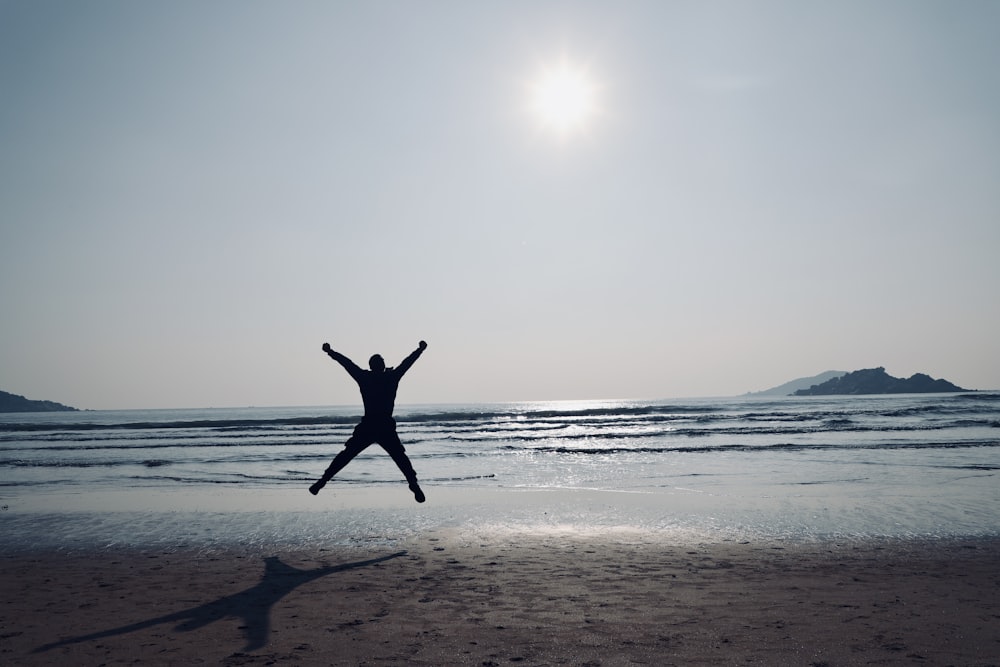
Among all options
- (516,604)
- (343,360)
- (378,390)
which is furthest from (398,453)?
(516,604)

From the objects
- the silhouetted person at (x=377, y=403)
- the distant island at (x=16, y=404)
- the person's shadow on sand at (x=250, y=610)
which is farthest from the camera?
the distant island at (x=16, y=404)

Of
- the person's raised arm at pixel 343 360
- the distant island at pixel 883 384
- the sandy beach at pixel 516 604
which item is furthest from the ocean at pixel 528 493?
the distant island at pixel 883 384

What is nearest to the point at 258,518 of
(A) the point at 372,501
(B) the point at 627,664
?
(A) the point at 372,501

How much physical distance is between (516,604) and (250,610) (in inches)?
94.7

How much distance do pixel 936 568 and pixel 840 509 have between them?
3881 millimetres

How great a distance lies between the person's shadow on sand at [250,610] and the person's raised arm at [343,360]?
2.73 m

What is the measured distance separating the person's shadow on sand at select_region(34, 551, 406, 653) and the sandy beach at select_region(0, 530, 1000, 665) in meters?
0.03

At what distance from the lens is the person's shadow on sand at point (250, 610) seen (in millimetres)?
5234

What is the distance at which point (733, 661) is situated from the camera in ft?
14.7

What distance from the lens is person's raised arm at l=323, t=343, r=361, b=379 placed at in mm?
9031

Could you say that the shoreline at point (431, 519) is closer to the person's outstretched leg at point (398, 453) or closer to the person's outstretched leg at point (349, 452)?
the person's outstretched leg at point (398, 453)

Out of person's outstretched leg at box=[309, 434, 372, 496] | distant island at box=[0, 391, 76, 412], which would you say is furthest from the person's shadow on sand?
distant island at box=[0, 391, 76, 412]

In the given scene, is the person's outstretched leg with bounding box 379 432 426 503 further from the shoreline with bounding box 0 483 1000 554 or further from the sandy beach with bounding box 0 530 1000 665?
the sandy beach with bounding box 0 530 1000 665

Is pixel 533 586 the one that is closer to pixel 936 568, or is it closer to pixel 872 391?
pixel 936 568
